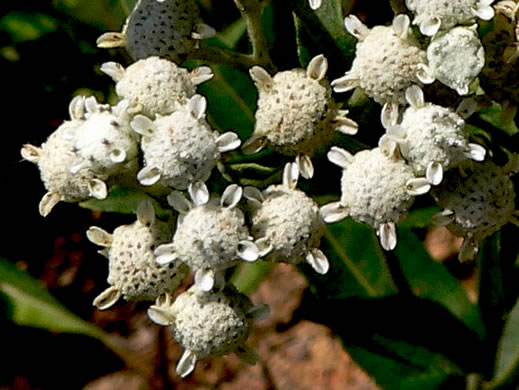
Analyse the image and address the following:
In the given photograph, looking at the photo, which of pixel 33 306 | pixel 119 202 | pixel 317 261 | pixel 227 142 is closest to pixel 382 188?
pixel 317 261

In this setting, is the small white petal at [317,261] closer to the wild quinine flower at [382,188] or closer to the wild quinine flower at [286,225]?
the wild quinine flower at [286,225]

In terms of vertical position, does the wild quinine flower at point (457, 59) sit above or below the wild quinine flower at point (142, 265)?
above

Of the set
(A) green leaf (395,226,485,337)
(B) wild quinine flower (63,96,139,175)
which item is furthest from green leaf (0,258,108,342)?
(B) wild quinine flower (63,96,139,175)

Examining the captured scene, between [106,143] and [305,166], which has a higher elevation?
[106,143]

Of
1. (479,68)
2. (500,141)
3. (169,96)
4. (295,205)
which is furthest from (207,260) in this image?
(500,141)

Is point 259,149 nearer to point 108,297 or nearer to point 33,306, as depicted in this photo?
point 108,297

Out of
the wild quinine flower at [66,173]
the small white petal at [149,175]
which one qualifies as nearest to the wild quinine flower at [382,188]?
the small white petal at [149,175]

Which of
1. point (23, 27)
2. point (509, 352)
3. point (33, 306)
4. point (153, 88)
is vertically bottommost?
point (509, 352)
